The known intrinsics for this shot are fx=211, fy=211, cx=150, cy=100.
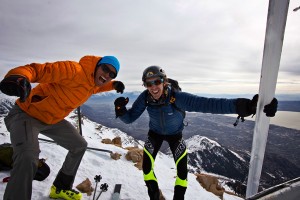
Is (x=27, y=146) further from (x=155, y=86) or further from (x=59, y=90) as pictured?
(x=155, y=86)

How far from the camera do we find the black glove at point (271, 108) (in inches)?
107

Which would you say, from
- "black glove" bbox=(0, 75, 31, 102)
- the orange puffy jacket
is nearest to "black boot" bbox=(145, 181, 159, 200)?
the orange puffy jacket

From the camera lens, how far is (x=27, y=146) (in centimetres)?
333

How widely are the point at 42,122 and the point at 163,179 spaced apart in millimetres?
5930

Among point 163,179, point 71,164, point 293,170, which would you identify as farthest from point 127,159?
point 293,170

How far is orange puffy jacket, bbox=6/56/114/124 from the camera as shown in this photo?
3.71 meters

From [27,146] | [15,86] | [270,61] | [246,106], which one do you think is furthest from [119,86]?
[270,61]

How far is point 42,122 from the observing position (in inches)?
A: 158

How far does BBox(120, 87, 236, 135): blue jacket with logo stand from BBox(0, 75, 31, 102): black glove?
8.25ft

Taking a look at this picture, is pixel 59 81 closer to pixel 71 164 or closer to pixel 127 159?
pixel 71 164

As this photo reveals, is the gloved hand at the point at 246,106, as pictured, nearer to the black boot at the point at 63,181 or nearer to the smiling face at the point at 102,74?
the smiling face at the point at 102,74

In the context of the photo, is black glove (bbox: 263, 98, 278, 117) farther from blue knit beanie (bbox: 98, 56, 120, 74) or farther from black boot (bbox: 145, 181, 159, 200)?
blue knit beanie (bbox: 98, 56, 120, 74)

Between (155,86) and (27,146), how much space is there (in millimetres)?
2553

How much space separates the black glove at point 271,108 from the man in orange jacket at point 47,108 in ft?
9.67
